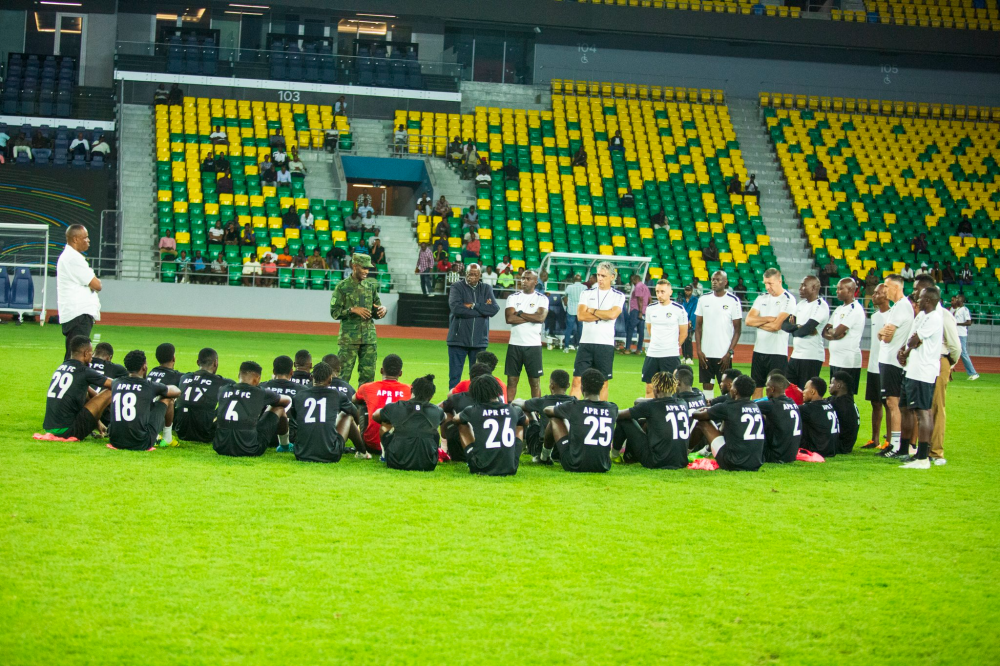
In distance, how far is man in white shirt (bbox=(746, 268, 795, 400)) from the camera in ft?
39.7

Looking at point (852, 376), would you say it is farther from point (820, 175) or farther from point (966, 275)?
point (820, 175)

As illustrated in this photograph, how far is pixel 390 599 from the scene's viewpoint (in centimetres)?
531

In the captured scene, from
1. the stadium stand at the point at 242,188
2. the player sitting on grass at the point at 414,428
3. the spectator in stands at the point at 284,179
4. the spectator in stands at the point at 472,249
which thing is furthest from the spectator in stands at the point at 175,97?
the player sitting on grass at the point at 414,428

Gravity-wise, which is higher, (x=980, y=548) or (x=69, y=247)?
(x=69, y=247)

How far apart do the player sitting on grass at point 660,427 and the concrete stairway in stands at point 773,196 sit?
73.4ft

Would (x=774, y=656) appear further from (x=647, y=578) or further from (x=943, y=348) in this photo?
(x=943, y=348)

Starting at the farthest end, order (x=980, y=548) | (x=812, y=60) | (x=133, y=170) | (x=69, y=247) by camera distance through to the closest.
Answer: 1. (x=812, y=60)
2. (x=133, y=170)
3. (x=69, y=247)
4. (x=980, y=548)

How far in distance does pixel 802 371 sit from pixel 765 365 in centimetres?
65

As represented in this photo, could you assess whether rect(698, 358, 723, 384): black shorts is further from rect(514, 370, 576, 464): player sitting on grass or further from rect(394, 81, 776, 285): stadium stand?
rect(394, 81, 776, 285): stadium stand

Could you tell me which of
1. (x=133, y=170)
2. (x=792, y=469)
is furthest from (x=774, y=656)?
(x=133, y=170)

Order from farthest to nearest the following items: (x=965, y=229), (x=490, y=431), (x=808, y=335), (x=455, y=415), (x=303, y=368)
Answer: (x=965, y=229) < (x=808, y=335) < (x=303, y=368) < (x=455, y=415) < (x=490, y=431)

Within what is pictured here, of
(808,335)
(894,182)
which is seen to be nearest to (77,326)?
(808,335)

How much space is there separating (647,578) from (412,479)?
10.1 feet

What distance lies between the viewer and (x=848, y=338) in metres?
11.7
